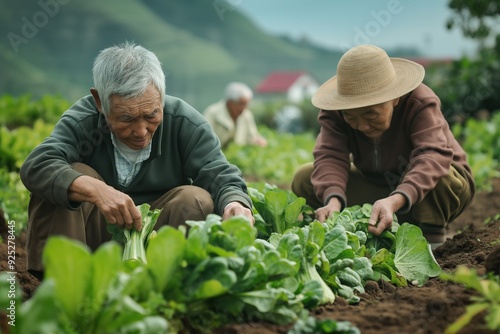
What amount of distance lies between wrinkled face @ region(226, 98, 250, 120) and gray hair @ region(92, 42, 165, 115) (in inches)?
301

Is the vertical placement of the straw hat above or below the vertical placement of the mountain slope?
above

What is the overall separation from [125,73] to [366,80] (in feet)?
4.82

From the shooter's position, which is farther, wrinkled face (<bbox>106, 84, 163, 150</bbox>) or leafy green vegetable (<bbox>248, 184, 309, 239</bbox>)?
leafy green vegetable (<bbox>248, 184, 309, 239</bbox>)

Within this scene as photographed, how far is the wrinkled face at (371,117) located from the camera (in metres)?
4.11

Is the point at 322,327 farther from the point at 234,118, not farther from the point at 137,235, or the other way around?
the point at 234,118

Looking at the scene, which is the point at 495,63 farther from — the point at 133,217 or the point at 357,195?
the point at 133,217

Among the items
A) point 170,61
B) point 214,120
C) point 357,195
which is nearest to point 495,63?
point 214,120

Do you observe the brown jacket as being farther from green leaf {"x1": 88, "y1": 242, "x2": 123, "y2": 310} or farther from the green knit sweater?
green leaf {"x1": 88, "y1": 242, "x2": 123, "y2": 310}

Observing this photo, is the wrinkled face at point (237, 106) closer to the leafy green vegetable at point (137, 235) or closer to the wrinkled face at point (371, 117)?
the wrinkled face at point (371, 117)

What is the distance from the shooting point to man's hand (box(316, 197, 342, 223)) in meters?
4.02

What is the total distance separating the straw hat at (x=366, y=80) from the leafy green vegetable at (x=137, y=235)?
4.28ft

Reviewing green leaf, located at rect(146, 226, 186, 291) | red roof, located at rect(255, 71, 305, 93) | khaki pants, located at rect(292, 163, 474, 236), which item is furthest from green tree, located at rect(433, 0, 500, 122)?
red roof, located at rect(255, 71, 305, 93)

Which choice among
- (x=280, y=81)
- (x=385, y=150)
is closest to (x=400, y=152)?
(x=385, y=150)

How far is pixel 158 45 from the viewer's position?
3161 cm
